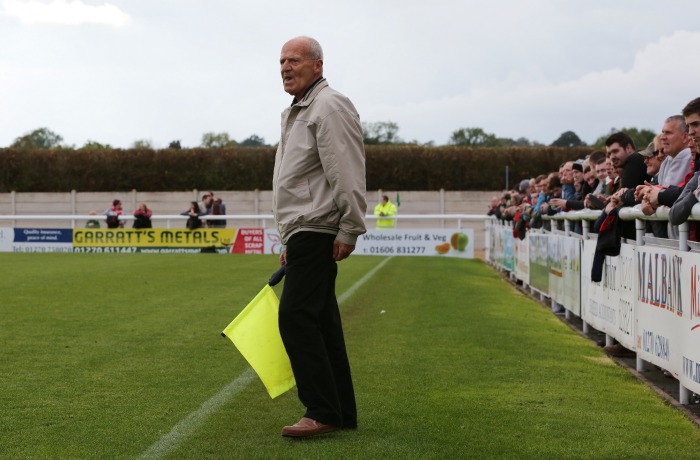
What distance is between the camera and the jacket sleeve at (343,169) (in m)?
5.73

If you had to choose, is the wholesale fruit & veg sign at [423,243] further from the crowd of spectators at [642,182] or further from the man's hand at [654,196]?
the man's hand at [654,196]

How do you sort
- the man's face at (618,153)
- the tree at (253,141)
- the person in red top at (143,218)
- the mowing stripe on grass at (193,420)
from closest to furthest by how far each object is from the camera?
the mowing stripe on grass at (193,420) < the man's face at (618,153) < the person in red top at (143,218) < the tree at (253,141)

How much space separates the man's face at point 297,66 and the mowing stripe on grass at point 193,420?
1991mm

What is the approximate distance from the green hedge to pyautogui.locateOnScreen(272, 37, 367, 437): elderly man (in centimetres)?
4725

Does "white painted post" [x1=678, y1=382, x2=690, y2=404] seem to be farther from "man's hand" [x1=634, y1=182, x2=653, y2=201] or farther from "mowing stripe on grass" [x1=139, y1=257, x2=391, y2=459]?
"mowing stripe on grass" [x1=139, y1=257, x2=391, y2=459]

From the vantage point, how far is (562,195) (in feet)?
49.5

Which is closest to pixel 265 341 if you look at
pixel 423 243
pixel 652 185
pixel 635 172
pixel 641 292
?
pixel 652 185

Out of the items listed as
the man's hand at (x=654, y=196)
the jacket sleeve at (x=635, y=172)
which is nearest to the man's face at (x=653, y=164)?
the jacket sleeve at (x=635, y=172)

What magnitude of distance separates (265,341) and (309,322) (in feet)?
1.63

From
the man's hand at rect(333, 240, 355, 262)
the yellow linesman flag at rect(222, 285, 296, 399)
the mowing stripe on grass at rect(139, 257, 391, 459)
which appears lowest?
the mowing stripe on grass at rect(139, 257, 391, 459)

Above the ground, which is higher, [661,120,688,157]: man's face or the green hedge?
the green hedge

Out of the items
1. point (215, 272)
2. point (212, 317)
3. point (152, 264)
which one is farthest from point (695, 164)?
point (152, 264)

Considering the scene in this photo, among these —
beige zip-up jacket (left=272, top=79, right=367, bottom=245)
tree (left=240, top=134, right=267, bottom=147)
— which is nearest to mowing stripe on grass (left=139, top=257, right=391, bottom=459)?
beige zip-up jacket (left=272, top=79, right=367, bottom=245)

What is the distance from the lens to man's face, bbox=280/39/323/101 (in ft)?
19.4
